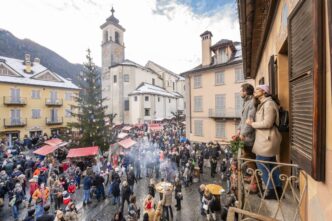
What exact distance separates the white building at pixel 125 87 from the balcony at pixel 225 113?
2312 centimetres

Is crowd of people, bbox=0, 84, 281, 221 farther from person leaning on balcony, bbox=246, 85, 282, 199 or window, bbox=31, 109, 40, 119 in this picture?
window, bbox=31, 109, 40, 119

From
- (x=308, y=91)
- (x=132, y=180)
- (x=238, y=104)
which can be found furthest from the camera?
(x=238, y=104)

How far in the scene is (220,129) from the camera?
22.5 meters

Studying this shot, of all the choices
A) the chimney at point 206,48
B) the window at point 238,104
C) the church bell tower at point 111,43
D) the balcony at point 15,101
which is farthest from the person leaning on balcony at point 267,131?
the church bell tower at point 111,43

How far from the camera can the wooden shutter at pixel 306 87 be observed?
72.4 inches

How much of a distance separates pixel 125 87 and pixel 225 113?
2955 cm

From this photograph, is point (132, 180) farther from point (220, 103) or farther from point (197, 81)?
point (197, 81)

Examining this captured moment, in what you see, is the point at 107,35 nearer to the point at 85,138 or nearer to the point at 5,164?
the point at 85,138

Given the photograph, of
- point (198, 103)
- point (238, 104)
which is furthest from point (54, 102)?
point (238, 104)

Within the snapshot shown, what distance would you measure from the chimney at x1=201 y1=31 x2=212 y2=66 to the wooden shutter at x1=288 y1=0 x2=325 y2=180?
21830mm

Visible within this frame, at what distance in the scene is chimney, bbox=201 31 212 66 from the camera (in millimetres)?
23328

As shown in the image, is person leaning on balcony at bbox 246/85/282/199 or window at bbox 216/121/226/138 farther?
window at bbox 216/121/226/138

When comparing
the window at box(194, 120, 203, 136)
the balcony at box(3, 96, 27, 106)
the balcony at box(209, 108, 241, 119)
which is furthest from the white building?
the balcony at box(209, 108, 241, 119)

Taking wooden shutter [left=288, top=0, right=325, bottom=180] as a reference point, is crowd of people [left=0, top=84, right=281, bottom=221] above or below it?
below
